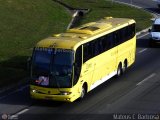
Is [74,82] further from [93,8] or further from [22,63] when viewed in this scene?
[93,8]

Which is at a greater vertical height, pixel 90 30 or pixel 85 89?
pixel 90 30

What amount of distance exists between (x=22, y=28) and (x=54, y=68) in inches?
744

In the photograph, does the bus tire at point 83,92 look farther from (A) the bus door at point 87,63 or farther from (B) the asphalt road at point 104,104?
(A) the bus door at point 87,63

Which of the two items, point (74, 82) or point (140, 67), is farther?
point (140, 67)

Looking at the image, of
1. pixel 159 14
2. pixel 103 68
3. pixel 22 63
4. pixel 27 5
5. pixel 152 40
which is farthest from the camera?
pixel 159 14

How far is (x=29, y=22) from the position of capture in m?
43.8

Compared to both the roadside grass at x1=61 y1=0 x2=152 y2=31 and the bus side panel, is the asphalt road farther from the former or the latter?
the roadside grass at x1=61 y1=0 x2=152 y2=31

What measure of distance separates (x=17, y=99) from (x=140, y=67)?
30.2ft

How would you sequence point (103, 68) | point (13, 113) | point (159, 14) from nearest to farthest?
1. point (13, 113)
2. point (103, 68)
3. point (159, 14)

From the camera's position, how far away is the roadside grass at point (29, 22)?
29953 millimetres

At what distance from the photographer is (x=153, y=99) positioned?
24.0m

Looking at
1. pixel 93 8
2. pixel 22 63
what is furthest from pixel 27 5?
pixel 22 63

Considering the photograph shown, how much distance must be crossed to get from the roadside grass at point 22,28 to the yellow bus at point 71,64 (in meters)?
3.86

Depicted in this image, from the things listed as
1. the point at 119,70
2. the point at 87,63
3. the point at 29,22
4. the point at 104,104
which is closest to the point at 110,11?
the point at 29,22
